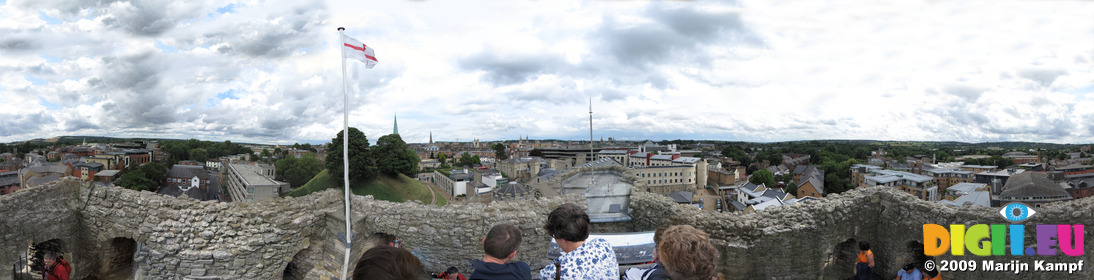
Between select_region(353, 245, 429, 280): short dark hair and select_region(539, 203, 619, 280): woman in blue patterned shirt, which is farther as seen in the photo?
select_region(539, 203, 619, 280): woman in blue patterned shirt

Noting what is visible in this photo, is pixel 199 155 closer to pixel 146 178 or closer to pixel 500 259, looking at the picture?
pixel 146 178

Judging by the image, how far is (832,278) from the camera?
8.09 metres

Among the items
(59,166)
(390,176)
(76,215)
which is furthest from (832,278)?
(390,176)

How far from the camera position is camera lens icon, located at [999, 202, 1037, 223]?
607 cm

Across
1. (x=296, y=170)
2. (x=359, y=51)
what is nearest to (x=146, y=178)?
(x=296, y=170)

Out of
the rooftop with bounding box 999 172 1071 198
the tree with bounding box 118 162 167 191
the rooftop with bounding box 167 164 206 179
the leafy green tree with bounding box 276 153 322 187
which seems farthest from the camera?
the leafy green tree with bounding box 276 153 322 187

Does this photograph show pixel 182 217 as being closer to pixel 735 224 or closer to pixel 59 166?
pixel 735 224

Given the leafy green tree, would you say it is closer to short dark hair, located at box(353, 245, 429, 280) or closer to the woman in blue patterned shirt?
the woman in blue patterned shirt

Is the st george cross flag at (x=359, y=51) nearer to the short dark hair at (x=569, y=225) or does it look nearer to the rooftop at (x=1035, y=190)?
the short dark hair at (x=569, y=225)

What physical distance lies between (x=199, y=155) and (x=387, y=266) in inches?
1484

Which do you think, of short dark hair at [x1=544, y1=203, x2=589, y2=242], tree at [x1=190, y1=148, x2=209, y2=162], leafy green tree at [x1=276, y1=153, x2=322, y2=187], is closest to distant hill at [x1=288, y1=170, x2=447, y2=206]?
leafy green tree at [x1=276, y1=153, x2=322, y2=187]

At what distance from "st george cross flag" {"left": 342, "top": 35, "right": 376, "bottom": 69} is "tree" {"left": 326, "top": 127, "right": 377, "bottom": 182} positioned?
103ft

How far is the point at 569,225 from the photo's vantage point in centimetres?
314

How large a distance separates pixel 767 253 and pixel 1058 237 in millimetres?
4097
